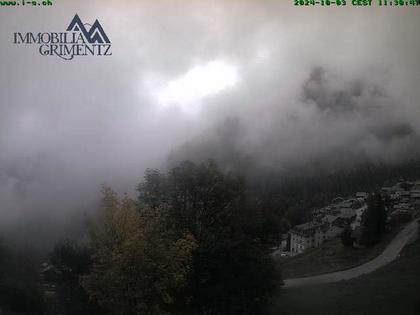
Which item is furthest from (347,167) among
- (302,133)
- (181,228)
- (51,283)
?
(51,283)

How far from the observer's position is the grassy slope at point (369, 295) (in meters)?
9.72

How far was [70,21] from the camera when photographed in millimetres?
10719

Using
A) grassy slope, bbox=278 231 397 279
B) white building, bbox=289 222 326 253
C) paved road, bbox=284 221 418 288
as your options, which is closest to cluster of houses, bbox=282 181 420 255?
white building, bbox=289 222 326 253

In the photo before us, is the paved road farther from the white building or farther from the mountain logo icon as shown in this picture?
the mountain logo icon

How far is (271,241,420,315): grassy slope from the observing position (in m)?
9.72

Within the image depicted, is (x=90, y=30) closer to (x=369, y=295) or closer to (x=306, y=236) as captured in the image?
(x=306, y=236)

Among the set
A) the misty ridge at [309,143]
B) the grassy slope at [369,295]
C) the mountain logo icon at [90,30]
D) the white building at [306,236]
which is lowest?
the grassy slope at [369,295]

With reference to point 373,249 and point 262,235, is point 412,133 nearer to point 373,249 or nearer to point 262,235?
point 373,249

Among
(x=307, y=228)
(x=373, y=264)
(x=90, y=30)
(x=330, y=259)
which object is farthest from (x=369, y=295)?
(x=90, y=30)

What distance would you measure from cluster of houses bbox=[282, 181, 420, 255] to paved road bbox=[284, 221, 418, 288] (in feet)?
1.06

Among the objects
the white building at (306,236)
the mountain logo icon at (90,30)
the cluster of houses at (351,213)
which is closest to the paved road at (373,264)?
the cluster of houses at (351,213)

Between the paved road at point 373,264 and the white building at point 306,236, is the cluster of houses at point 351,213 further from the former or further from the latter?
the paved road at point 373,264

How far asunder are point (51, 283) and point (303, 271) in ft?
18.3

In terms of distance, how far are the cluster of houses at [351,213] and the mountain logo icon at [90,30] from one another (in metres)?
6.43
